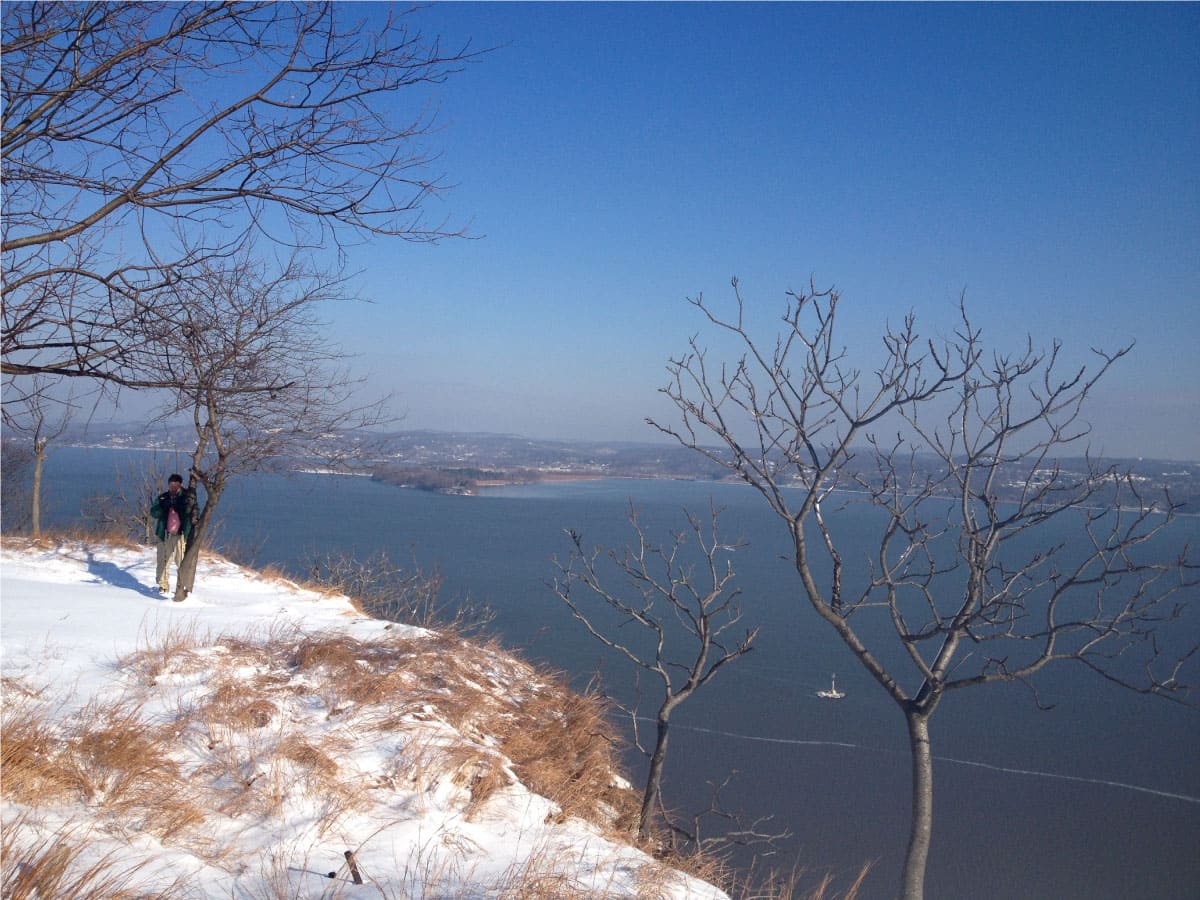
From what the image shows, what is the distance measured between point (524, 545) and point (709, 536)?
34.4 feet

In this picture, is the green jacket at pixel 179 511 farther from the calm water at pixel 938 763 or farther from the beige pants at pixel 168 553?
the calm water at pixel 938 763

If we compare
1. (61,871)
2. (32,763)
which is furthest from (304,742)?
(61,871)

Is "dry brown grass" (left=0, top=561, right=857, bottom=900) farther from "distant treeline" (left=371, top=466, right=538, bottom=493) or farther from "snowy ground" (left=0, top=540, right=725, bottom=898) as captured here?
"distant treeline" (left=371, top=466, right=538, bottom=493)

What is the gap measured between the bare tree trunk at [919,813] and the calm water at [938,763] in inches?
134

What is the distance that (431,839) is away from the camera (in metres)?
4.11

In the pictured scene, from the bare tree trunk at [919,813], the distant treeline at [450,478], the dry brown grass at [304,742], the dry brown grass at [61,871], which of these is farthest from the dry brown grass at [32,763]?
the distant treeline at [450,478]

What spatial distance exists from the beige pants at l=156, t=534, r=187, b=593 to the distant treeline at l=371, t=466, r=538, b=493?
35.9 metres

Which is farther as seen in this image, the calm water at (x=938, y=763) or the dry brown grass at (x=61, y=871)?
the calm water at (x=938, y=763)

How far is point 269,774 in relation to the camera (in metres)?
4.39

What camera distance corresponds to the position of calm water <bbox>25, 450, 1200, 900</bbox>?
449 inches

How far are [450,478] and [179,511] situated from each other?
143ft

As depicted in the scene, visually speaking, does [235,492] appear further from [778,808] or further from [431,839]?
[431,839]

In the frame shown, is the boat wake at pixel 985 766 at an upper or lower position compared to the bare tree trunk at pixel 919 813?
lower

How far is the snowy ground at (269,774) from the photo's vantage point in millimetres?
3482
